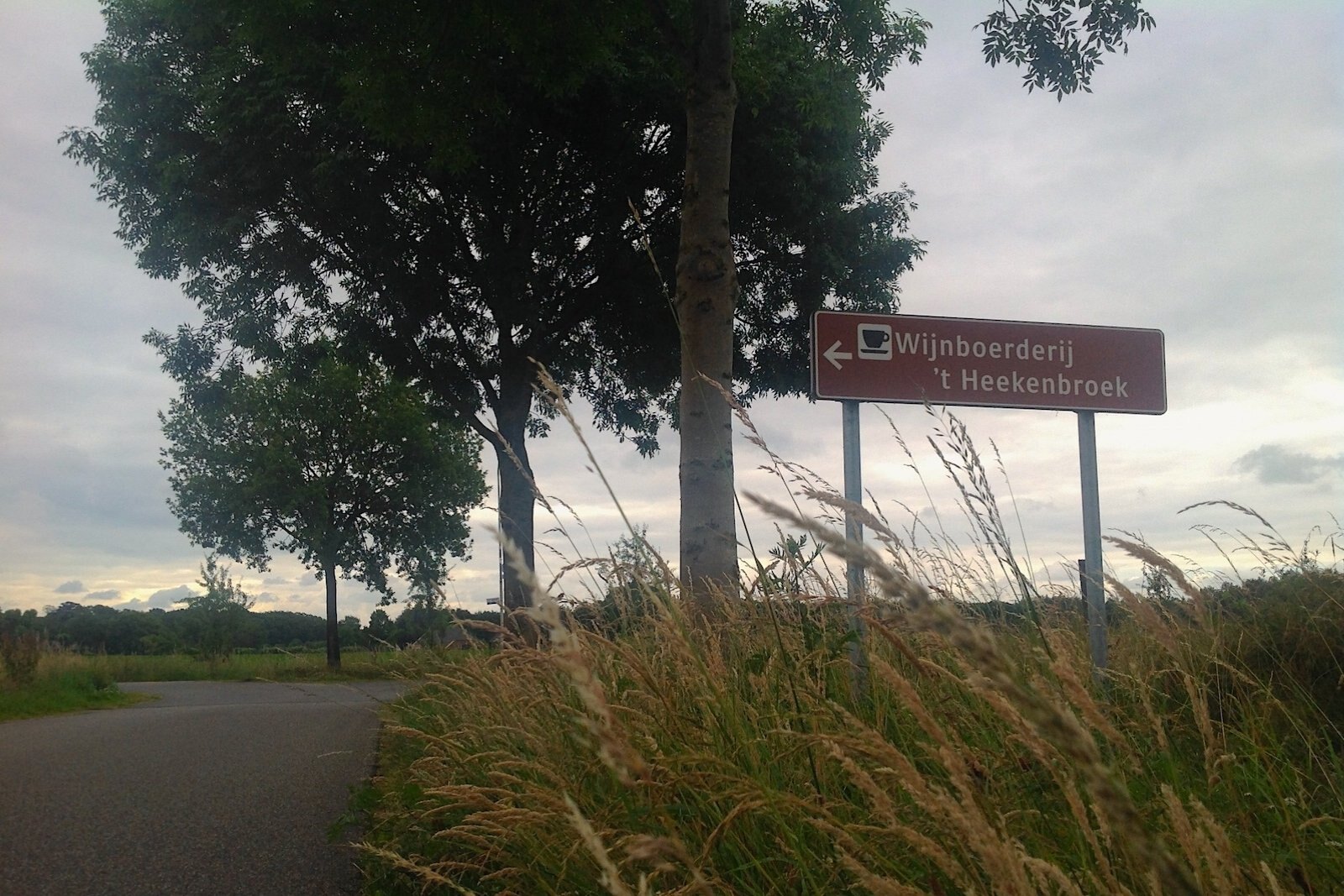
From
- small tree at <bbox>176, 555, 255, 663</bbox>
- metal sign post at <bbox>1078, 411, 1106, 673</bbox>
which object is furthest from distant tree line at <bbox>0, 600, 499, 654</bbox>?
metal sign post at <bbox>1078, 411, 1106, 673</bbox>

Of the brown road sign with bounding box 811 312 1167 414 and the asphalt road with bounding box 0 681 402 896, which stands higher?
the brown road sign with bounding box 811 312 1167 414

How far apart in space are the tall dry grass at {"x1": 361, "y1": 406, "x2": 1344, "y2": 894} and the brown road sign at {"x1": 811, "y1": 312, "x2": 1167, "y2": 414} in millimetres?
1409

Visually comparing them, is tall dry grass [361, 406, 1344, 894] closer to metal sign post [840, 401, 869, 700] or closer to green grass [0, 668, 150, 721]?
metal sign post [840, 401, 869, 700]

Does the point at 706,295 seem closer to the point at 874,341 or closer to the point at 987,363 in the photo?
the point at 874,341

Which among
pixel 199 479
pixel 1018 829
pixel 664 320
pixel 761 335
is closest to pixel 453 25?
pixel 664 320

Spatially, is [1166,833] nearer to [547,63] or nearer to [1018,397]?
[1018,397]

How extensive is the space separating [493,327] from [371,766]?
1160cm

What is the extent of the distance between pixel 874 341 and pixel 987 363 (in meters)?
0.65

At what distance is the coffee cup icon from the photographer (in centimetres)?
569

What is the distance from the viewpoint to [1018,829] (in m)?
2.41

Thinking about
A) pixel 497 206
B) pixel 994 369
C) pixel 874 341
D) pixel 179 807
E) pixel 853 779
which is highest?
pixel 497 206

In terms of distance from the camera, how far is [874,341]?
225 inches

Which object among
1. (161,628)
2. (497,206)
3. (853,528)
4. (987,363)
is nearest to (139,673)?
(161,628)

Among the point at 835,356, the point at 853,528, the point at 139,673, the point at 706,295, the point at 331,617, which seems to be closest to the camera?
the point at 853,528
